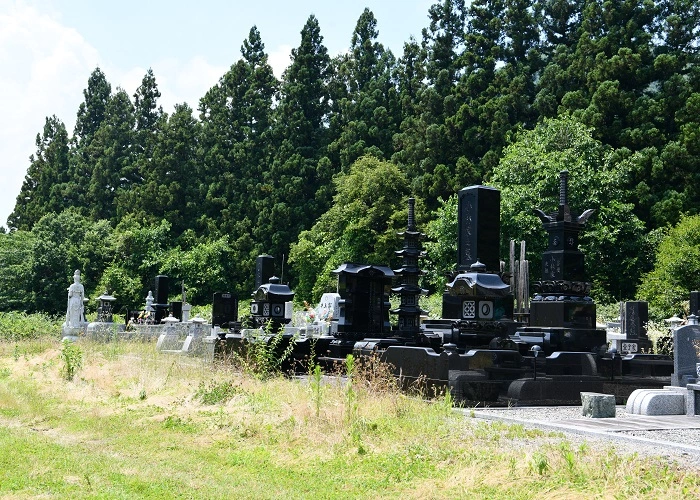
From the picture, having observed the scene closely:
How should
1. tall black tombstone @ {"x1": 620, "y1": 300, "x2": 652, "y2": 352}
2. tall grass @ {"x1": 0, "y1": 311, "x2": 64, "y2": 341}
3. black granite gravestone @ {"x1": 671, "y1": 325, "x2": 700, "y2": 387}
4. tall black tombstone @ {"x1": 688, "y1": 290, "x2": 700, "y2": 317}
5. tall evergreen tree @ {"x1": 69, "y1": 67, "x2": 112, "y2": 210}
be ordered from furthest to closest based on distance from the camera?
tall evergreen tree @ {"x1": 69, "y1": 67, "x2": 112, "y2": 210}, tall grass @ {"x1": 0, "y1": 311, "x2": 64, "y2": 341}, tall black tombstone @ {"x1": 688, "y1": 290, "x2": 700, "y2": 317}, tall black tombstone @ {"x1": 620, "y1": 300, "x2": 652, "y2": 352}, black granite gravestone @ {"x1": 671, "y1": 325, "x2": 700, "y2": 387}

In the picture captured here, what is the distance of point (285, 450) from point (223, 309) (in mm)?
19497

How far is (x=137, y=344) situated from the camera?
21812 millimetres

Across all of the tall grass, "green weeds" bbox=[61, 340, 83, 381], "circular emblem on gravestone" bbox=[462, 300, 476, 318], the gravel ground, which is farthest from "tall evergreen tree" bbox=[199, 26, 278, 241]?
the gravel ground

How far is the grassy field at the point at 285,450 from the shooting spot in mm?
6512

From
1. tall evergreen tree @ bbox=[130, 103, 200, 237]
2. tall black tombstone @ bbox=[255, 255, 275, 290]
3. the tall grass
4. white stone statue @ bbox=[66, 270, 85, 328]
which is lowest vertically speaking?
the tall grass

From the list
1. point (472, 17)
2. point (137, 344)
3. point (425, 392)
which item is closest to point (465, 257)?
point (425, 392)

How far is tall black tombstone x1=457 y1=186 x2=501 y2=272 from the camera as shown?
648 inches

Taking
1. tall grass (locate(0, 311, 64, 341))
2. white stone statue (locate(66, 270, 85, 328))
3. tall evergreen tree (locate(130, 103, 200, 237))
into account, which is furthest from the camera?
tall evergreen tree (locate(130, 103, 200, 237))

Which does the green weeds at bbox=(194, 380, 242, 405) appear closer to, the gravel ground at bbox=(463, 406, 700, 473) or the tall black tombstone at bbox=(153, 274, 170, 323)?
the gravel ground at bbox=(463, 406, 700, 473)

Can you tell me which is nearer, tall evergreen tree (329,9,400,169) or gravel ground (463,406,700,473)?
gravel ground (463,406,700,473)

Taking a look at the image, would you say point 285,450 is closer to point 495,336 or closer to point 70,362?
point 495,336

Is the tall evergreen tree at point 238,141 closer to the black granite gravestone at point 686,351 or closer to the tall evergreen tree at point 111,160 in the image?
the tall evergreen tree at point 111,160

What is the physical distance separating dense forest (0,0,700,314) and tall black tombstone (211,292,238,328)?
9.61 meters

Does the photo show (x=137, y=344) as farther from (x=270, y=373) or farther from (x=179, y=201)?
(x=179, y=201)
